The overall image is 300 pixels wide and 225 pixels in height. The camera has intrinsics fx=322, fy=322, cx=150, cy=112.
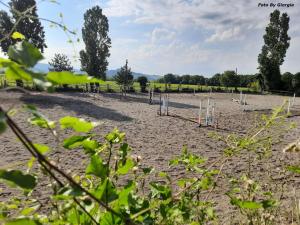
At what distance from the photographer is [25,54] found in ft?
1.74

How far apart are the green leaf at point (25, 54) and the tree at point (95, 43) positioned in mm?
43787

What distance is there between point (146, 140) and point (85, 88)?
26.7 metres

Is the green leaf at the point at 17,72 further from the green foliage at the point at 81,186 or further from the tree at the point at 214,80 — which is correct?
the tree at the point at 214,80

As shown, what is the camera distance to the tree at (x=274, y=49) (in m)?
48.1

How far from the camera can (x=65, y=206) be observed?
0.79 m

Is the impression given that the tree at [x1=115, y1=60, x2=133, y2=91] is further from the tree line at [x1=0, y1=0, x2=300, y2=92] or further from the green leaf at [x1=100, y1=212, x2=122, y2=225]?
the green leaf at [x1=100, y1=212, x2=122, y2=225]

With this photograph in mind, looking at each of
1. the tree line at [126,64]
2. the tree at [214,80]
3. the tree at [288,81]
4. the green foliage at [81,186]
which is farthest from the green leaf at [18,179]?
the tree at [214,80]

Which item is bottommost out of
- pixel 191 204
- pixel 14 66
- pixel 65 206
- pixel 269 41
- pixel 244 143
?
pixel 191 204

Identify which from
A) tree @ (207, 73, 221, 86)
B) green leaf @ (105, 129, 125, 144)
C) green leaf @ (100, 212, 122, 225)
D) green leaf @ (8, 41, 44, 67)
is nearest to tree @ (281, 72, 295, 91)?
tree @ (207, 73, 221, 86)

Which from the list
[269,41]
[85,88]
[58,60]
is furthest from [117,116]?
[269,41]

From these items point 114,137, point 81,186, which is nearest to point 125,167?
point 114,137

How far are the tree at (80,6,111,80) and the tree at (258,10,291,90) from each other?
917 inches

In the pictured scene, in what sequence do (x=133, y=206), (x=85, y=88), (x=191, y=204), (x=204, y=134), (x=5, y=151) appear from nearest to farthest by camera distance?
(x=133, y=206)
(x=191, y=204)
(x=5, y=151)
(x=204, y=134)
(x=85, y=88)

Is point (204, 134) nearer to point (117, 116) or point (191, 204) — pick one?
point (117, 116)
